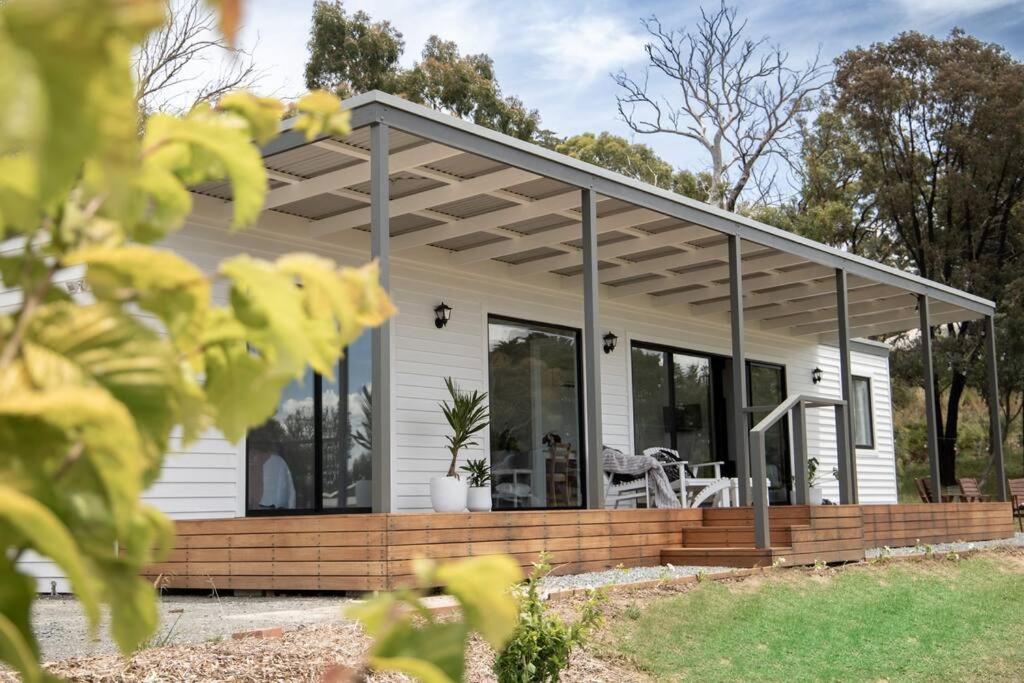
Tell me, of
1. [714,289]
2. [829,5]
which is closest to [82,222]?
[714,289]

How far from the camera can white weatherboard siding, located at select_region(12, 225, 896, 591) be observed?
26.2 ft

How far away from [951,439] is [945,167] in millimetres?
5979

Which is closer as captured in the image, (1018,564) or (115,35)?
(115,35)

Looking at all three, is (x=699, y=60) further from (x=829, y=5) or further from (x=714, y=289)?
(x=714, y=289)

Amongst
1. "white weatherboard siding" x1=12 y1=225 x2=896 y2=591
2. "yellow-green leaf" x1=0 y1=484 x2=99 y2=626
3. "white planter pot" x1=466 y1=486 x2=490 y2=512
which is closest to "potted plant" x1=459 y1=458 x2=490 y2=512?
"white planter pot" x1=466 y1=486 x2=490 y2=512

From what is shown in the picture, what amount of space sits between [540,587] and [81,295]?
3662 millimetres

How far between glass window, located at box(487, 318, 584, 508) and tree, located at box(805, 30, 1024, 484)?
13698 mm

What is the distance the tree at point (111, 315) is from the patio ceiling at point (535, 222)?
18.6 ft

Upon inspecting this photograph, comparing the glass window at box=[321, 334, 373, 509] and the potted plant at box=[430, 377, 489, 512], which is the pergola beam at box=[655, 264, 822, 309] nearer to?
the potted plant at box=[430, 377, 489, 512]

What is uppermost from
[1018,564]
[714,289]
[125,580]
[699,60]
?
[699,60]

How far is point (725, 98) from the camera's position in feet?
88.8

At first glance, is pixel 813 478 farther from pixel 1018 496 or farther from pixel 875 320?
pixel 1018 496

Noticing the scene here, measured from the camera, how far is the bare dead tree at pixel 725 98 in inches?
1051

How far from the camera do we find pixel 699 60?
26969 mm
